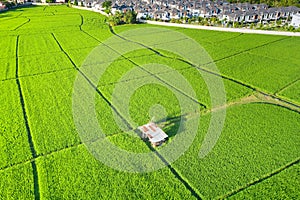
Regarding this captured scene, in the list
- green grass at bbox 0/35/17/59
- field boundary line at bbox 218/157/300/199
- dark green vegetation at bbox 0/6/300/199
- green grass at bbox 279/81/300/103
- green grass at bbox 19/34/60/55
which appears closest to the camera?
field boundary line at bbox 218/157/300/199

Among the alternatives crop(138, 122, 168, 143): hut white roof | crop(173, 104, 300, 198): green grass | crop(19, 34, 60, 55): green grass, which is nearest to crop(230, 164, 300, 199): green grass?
crop(173, 104, 300, 198): green grass

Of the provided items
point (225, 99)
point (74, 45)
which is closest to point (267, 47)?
point (225, 99)

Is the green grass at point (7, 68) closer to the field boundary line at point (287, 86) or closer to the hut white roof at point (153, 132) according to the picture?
the hut white roof at point (153, 132)

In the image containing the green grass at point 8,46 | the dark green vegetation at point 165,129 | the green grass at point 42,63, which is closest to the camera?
the dark green vegetation at point 165,129

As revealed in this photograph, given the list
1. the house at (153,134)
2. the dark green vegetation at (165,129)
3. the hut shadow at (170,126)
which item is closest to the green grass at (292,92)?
the dark green vegetation at (165,129)

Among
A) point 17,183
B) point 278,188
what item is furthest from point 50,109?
point 278,188

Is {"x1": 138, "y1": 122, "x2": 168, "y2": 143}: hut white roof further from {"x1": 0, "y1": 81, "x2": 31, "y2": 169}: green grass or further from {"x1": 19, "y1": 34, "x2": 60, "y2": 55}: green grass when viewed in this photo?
{"x1": 19, "y1": 34, "x2": 60, "y2": 55}: green grass

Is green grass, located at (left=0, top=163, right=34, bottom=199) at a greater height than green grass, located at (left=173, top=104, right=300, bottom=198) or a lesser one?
lesser

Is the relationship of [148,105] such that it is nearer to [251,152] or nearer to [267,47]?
[251,152]

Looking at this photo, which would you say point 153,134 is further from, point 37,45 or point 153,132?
point 37,45
